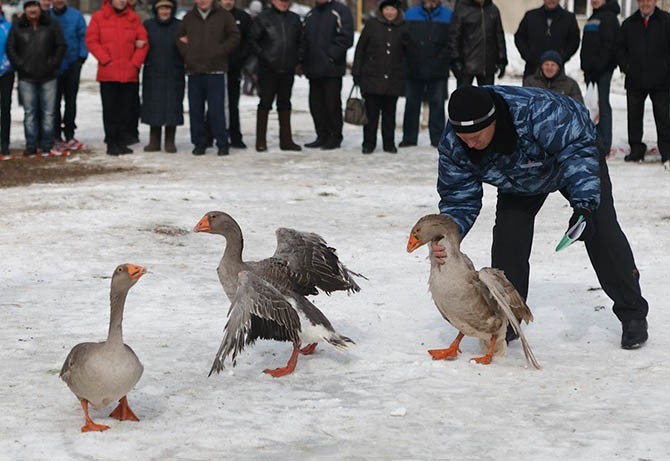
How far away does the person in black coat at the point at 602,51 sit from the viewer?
14234mm

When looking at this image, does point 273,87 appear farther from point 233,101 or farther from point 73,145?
point 73,145

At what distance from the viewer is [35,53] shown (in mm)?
14055

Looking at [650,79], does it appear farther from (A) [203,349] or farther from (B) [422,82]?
(A) [203,349]

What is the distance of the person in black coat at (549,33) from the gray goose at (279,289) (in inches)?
332

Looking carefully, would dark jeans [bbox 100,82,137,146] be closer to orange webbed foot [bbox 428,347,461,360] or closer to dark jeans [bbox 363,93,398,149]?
dark jeans [bbox 363,93,398,149]

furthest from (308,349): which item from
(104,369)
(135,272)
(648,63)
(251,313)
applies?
(648,63)

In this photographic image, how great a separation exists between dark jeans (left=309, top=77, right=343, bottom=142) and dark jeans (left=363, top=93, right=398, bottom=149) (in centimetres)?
42

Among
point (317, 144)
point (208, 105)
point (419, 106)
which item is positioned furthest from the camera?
point (317, 144)

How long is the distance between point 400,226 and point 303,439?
18.0 ft

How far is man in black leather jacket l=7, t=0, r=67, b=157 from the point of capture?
14023 mm

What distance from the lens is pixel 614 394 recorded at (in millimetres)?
5910

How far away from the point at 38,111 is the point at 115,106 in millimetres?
988

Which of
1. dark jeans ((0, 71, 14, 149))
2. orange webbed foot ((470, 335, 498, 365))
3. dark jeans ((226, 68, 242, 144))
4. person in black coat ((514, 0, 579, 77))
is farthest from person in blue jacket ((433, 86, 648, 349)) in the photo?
dark jeans ((0, 71, 14, 149))

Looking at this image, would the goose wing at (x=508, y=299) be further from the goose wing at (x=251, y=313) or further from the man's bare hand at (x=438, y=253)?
the goose wing at (x=251, y=313)
